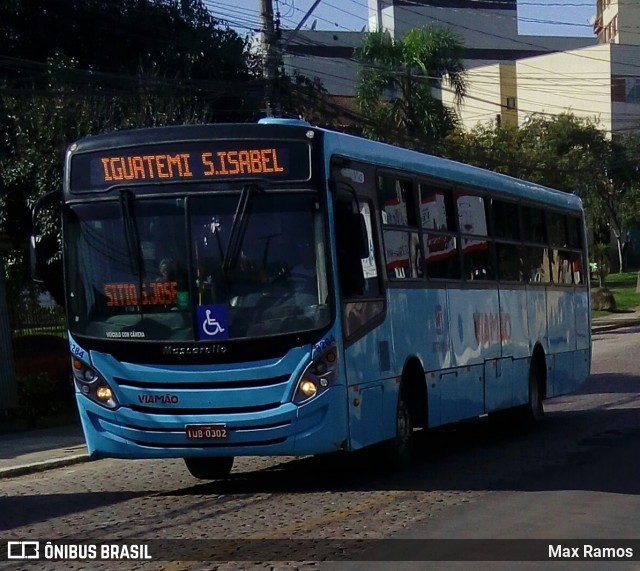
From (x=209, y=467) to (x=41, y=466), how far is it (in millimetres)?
3018

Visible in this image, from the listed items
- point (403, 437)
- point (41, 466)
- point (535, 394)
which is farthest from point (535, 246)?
point (41, 466)

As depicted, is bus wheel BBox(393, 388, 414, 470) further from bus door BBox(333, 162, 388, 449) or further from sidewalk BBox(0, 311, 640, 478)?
sidewalk BBox(0, 311, 640, 478)

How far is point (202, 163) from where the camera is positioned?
11.1 metres

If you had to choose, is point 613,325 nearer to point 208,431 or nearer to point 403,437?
point 403,437

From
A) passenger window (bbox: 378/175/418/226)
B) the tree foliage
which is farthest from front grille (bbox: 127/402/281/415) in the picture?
the tree foliage

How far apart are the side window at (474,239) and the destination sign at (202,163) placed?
12.9 ft

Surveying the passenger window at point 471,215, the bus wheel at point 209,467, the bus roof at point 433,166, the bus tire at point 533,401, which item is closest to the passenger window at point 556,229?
the bus roof at point 433,166

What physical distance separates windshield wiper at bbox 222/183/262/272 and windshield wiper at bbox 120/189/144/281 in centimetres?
78

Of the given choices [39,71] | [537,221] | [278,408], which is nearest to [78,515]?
[278,408]

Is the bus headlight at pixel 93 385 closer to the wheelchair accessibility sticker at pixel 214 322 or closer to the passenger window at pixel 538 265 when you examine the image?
the wheelchair accessibility sticker at pixel 214 322

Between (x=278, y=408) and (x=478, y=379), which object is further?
(x=478, y=379)

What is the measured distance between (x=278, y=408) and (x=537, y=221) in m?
7.87

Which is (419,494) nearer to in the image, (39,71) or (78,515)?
(78,515)

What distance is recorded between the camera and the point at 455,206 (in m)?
14.5
